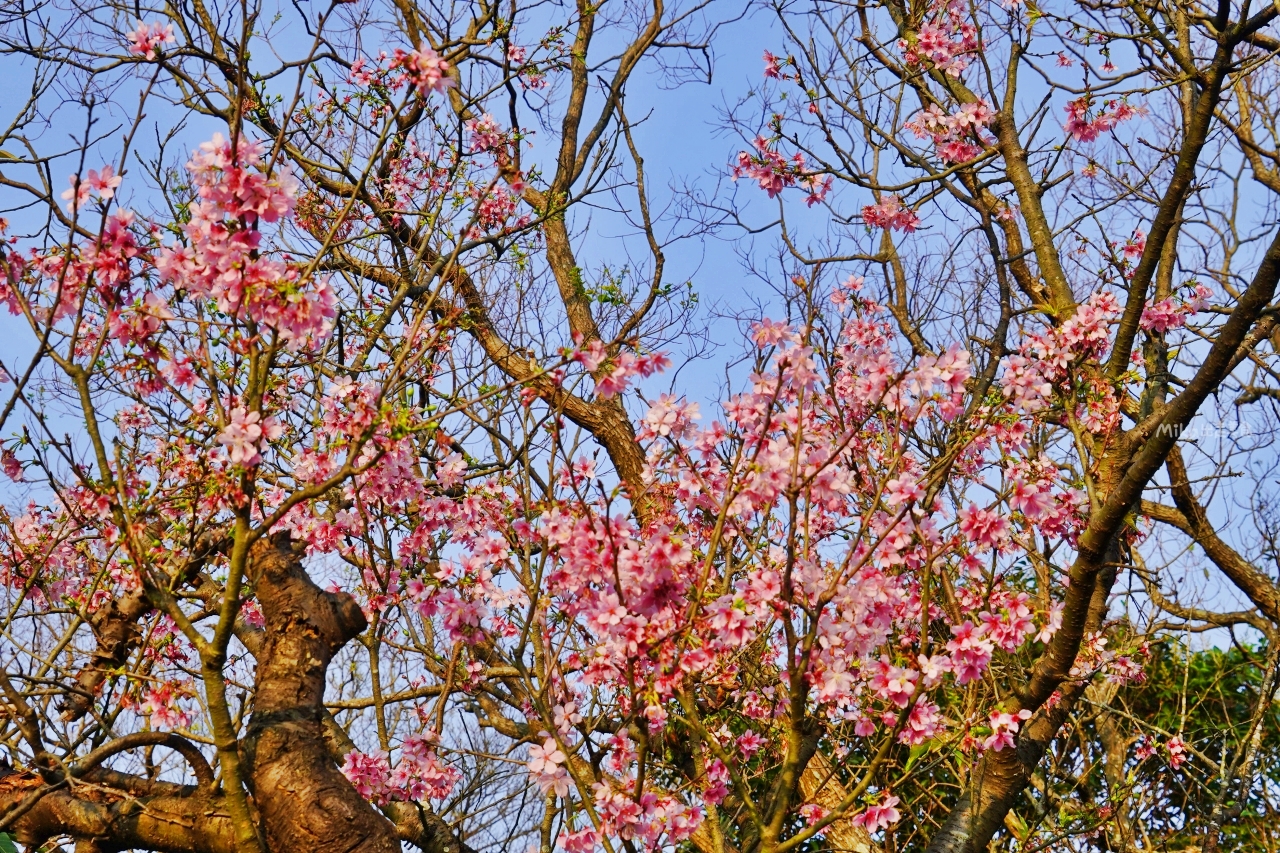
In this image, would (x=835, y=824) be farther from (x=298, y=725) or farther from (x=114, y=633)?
(x=114, y=633)

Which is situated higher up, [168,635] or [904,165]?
[904,165]

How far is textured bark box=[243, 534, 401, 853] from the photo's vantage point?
11.2 feet

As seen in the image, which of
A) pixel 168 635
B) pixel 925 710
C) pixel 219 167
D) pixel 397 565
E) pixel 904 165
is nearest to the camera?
pixel 219 167

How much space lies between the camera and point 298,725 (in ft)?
12.2

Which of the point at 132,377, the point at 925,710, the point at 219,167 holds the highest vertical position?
the point at 132,377

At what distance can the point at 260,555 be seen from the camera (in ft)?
14.0

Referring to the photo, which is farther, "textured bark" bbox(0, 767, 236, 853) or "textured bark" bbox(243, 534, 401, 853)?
"textured bark" bbox(0, 767, 236, 853)

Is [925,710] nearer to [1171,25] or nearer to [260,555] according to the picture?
[260,555]

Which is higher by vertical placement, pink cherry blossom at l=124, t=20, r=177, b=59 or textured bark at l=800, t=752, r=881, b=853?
pink cherry blossom at l=124, t=20, r=177, b=59

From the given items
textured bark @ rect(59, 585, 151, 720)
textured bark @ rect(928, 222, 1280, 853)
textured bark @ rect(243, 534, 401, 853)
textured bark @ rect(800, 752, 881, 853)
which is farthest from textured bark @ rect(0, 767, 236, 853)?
textured bark @ rect(928, 222, 1280, 853)

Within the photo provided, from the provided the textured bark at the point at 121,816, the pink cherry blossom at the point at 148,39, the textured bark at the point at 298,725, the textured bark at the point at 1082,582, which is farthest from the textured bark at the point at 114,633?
the textured bark at the point at 1082,582

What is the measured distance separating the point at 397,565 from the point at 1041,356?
2.84m

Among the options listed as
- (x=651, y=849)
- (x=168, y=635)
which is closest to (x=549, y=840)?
(x=651, y=849)

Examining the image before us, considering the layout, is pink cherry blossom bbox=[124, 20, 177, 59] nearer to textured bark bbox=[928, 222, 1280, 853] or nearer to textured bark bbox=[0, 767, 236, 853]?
textured bark bbox=[0, 767, 236, 853]
